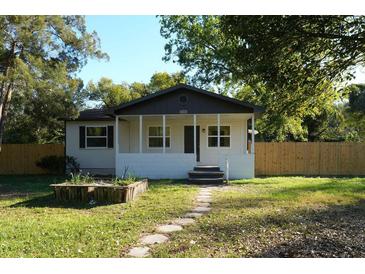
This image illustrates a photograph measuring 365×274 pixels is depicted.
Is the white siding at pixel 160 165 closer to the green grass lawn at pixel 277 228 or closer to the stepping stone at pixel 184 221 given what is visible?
the green grass lawn at pixel 277 228

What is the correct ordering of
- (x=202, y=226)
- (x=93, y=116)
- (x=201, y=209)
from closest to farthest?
(x=202, y=226), (x=201, y=209), (x=93, y=116)

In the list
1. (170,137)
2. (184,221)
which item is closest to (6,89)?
(170,137)

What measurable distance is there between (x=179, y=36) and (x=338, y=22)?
62.7 feet

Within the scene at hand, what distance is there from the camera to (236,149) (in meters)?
18.9

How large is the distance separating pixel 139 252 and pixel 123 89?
3330 centimetres

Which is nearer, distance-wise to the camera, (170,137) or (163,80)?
(170,137)

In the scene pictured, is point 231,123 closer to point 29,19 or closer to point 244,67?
point 244,67

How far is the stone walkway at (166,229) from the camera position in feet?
18.7

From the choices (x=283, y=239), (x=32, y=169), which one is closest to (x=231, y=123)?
(x=32, y=169)

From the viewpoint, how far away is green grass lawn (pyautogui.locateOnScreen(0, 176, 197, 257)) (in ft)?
19.1

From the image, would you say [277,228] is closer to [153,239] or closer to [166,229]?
[166,229]

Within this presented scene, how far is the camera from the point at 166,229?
277 inches

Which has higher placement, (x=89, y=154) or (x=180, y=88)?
(x=180, y=88)

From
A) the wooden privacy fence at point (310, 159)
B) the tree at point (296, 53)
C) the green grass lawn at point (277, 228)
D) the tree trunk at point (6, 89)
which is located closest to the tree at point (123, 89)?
the wooden privacy fence at point (310, 159)
